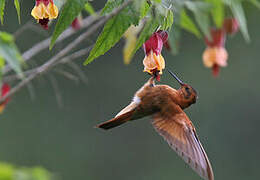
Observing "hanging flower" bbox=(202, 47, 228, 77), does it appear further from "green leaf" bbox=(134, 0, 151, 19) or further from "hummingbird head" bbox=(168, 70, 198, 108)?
"green leaf" bbox=(134, 0, 151, 19)

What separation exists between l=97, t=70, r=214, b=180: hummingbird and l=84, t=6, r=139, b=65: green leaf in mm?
530

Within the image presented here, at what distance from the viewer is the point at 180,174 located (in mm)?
6148

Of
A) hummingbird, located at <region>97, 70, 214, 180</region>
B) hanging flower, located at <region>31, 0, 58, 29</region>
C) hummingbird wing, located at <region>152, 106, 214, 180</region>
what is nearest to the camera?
hanging flower, located at <region>31, 0, 58, 29</region>

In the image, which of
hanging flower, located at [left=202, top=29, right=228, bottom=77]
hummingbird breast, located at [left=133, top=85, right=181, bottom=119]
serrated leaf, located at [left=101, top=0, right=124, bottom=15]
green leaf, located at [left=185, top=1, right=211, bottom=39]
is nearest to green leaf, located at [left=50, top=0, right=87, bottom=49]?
serrated leaf, located at [left=101, top=0, right=124, bottom=15]

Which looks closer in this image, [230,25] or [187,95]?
[187,95]

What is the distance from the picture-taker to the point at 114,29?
107 cm

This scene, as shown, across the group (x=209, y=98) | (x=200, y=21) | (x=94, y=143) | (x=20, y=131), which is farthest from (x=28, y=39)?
(x=200, y=21)

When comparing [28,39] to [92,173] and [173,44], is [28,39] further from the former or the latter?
[173,44]

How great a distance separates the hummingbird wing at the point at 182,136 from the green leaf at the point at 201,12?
1.54 feet

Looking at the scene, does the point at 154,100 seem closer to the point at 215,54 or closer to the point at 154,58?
the point at 154,58

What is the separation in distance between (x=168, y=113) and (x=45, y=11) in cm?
68

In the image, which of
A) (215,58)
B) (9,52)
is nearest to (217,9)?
(215,58)

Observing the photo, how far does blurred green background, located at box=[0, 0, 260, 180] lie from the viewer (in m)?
5.80

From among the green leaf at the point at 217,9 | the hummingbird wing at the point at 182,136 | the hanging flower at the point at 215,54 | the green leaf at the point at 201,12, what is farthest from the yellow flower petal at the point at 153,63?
the hanging flower at the point at 215,54
